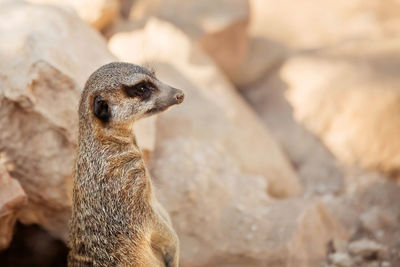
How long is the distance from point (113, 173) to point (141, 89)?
393 mm

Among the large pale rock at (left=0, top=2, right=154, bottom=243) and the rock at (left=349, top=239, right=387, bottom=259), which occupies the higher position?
the large pale rock at (left=0, top=2, right=154, bottom=243)

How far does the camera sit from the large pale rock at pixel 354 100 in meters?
4.16

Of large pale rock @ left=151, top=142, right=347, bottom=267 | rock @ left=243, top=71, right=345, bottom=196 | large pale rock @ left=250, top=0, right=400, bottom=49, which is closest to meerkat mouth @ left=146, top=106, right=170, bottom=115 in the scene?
large pale rock @ left=151, top=142, right=347, bottom=267

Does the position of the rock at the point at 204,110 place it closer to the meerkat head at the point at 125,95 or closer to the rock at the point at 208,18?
the rock at the point at 208,18

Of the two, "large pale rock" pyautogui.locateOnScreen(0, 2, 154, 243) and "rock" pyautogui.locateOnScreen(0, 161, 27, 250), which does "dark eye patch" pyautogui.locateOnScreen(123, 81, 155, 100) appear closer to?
"large pale rock" pyautogui.locateOnScreen(0, 2, 154, 243)

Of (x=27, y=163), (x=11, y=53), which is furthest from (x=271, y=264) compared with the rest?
(x=11, y=53)

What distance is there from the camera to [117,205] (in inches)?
92.8

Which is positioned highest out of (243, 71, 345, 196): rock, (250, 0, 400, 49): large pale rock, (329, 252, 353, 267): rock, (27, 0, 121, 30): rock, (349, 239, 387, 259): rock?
(250, 0, 400, 49): large pale rock

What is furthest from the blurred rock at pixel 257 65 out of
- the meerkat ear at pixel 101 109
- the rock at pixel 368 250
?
the meerkat ear at pixel 101 109

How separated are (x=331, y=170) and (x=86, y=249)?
241cm

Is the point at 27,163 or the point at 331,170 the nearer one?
the point at 27,163

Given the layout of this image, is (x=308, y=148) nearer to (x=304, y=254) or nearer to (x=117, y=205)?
(x=304, y=254)

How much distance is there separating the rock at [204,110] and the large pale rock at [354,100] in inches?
22.4

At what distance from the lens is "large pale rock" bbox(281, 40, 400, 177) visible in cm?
416
